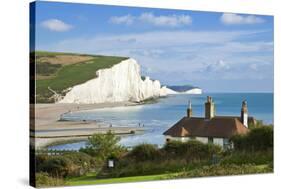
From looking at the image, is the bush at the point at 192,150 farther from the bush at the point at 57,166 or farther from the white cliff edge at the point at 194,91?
the bush at the point at 57,166

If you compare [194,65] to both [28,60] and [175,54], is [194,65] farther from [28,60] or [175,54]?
[28,60]

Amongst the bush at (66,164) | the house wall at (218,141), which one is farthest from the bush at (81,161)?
the house wall at (218,141)

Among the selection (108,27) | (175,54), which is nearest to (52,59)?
(108,27)

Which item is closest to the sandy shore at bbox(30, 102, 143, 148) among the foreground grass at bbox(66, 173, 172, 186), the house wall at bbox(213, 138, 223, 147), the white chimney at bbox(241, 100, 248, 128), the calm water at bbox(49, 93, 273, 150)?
the calm water at bbox(49, 93, 273, 150)

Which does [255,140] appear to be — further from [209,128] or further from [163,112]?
[163,112]

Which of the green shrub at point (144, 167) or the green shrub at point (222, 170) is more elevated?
the green shrub at point (144, 167)
